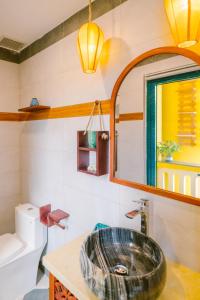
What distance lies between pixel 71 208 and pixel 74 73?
1143 millimetres

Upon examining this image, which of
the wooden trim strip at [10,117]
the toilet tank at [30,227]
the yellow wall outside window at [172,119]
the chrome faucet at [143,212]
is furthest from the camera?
the wooden trim strip at [10,117]

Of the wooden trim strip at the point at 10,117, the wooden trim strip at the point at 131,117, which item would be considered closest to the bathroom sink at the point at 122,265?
the wooden trim strip at the point at 131,117

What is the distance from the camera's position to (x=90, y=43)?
124cm

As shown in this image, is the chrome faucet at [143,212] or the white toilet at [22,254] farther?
the white toilet at [22,254]

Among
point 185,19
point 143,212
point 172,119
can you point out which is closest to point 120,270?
point 143,212

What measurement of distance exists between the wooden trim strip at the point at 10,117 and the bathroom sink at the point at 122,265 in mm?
1821

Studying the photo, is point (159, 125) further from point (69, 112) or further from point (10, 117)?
point (10, 117)

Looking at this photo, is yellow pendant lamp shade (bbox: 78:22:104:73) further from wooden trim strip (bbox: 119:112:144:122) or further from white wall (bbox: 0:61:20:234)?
white wall (bbox: 0:61:20:234)

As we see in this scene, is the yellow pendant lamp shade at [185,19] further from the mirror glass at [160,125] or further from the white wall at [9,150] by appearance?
the white wall at [9,150]

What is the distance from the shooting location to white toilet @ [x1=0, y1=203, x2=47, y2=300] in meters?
1.77

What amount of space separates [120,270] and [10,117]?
205cm

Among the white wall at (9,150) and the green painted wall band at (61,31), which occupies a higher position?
the green painted wall band at (61,31)

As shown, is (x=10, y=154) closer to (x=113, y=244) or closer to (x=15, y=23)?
(x=15, y=23)

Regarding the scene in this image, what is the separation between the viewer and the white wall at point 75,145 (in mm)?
1109
